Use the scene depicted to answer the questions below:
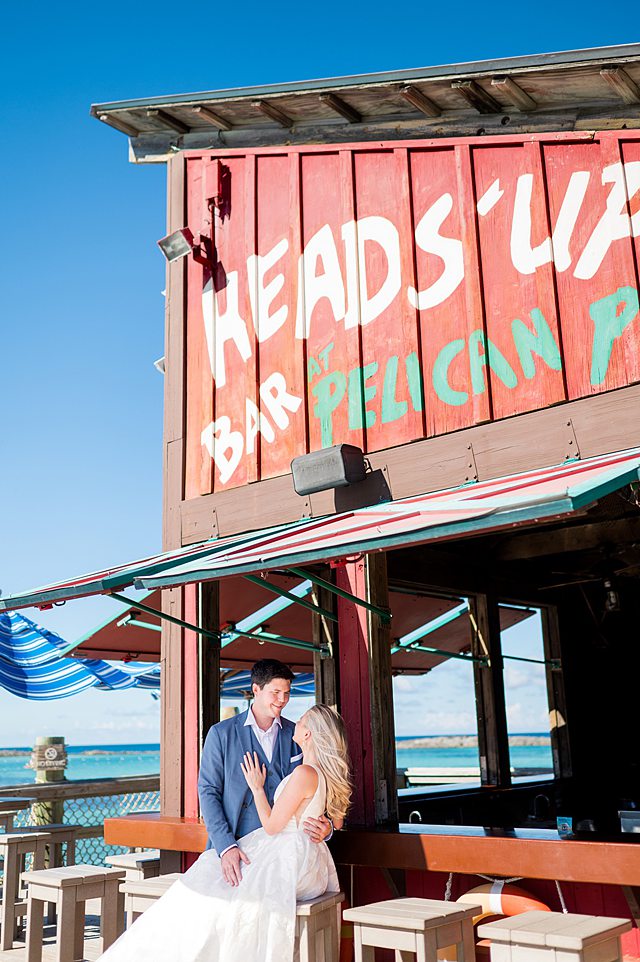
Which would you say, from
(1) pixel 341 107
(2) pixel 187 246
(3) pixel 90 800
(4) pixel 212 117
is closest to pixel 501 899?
(1) pixel 341 107

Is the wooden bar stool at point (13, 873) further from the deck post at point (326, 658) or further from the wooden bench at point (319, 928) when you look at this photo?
the wooden bench at point (319, 928)

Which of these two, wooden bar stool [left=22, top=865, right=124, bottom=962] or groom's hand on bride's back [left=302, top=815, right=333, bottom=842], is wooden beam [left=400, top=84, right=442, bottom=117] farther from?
wooden bar stool [left=22, top=865, right=124, bottom=962]

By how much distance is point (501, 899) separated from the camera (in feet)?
15.8

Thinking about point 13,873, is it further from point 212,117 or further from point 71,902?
point 212,117

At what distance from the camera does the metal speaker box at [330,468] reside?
5777mm

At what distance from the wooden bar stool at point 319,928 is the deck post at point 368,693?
3.06 feet

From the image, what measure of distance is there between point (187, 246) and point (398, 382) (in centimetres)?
258

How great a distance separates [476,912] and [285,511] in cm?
293

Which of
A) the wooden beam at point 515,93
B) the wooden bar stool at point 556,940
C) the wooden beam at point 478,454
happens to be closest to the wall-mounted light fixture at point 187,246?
the wooden beam at point 478,454

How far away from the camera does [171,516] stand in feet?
23.5

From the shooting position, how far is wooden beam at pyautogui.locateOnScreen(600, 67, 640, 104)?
487 cm

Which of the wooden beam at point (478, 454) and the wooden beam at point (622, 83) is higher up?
the wooden beam at point (622, 83)

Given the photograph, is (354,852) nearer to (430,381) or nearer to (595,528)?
(430,381)

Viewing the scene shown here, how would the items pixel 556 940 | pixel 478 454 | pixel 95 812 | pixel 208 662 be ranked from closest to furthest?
pixel 556 940 < pixel 478 454 < pixel 208 662 < pixel 95 812
